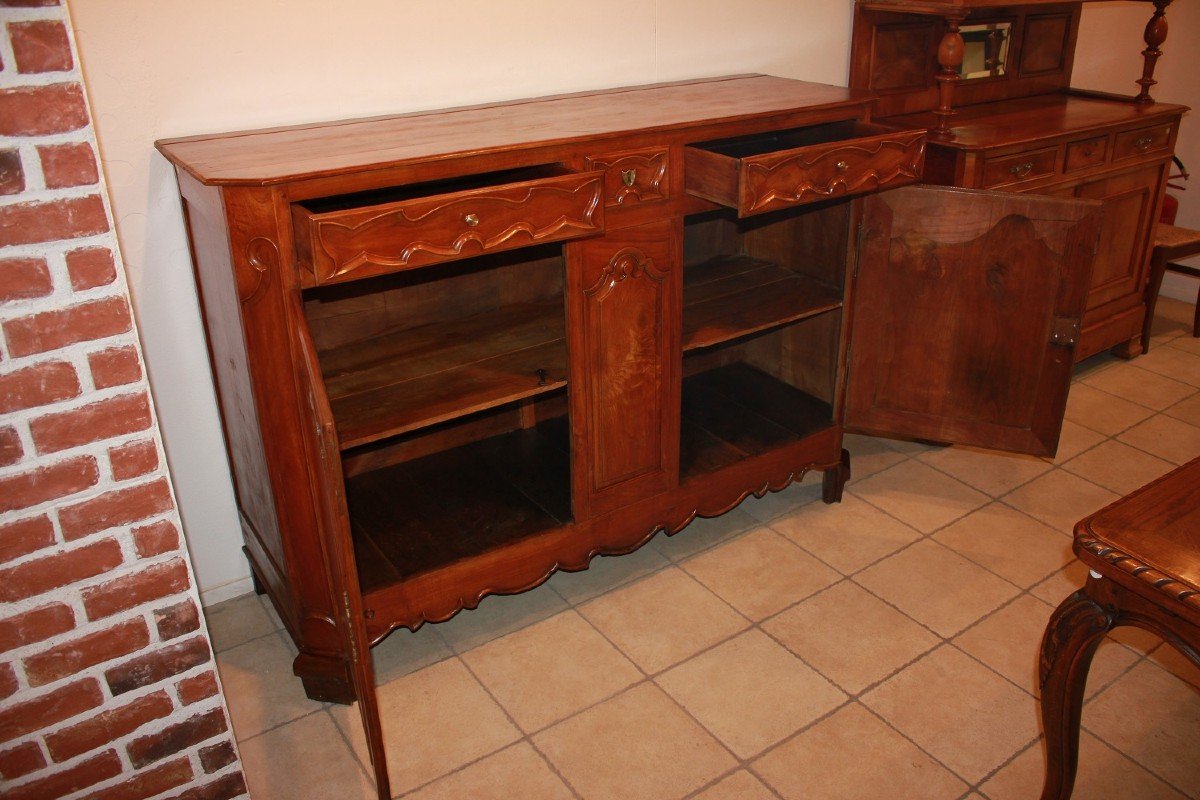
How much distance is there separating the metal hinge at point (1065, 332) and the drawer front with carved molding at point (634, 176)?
107 centimetres

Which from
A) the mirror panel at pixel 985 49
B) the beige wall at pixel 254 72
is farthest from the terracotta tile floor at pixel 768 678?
the mirror panel at pixel 985 49

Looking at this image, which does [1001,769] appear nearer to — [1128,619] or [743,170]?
[1128,619]

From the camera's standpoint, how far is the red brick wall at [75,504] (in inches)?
50.5

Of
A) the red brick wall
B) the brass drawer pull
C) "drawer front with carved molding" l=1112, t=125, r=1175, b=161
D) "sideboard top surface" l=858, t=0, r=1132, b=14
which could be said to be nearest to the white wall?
"drawer front with carved molding" l=1112, t=125, r=1175, b=161

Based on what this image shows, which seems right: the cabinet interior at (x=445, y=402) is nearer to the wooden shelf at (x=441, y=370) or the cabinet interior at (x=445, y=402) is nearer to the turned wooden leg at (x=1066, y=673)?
the wooden shelf at (x=441, y=370)

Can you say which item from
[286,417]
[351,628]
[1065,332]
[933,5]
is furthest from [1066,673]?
[933,5]

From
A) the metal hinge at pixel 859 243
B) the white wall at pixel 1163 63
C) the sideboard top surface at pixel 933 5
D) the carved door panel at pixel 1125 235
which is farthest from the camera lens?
the white wall at pixel 1163 63

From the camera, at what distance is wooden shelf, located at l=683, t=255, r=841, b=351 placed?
246 cm

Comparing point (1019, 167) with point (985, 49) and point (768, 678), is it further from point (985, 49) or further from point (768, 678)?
point (768, 678)

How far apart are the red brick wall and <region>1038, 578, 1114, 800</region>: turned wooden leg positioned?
1427 mm

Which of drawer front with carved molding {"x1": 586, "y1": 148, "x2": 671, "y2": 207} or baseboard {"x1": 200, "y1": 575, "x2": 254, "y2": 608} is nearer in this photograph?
drawer front with carved molding {"x1": 586, "y1": 148, "x2": 671, "y2": 207}

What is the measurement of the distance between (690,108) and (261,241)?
1.07m

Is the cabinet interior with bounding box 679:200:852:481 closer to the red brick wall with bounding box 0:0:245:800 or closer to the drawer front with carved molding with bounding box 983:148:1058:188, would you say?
the drawer front with carved molding with bounding box 983:148:1058:188

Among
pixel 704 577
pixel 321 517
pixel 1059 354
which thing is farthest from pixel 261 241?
pixel 1059 354
